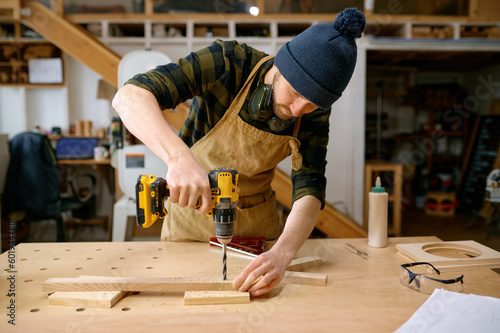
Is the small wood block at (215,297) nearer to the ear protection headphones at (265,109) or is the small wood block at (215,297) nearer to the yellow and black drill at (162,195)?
the yellow and black drill at (162,195)

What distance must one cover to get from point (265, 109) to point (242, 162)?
0.26 metres

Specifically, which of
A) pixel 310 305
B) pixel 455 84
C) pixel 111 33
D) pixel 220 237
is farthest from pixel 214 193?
pixel 455 84

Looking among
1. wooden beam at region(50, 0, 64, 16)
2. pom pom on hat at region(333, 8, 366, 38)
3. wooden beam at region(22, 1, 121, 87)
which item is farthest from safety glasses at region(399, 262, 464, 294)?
wooden beam at region(50, 0, 64, 16)

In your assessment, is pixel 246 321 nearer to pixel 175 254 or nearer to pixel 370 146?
pixel 175 254

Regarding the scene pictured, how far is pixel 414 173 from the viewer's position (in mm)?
5914

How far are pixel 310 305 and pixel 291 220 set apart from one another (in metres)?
0.38

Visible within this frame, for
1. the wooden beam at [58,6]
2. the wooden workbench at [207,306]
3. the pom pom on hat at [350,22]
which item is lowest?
the wooden workbench at [207,306]

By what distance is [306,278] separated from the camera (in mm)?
1146

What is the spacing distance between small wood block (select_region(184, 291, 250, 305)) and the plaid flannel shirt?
1.69 feet

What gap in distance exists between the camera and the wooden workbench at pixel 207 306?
903 millimetres

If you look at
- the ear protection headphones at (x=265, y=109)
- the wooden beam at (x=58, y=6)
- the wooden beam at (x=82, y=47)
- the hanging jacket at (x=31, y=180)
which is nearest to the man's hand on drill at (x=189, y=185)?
the ear protection headphones at (x=265, y=109)

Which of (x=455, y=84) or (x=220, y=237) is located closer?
(x=220, y=237)

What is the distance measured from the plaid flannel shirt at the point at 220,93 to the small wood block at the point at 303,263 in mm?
237

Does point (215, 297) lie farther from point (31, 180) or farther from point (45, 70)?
point (45, 70)
